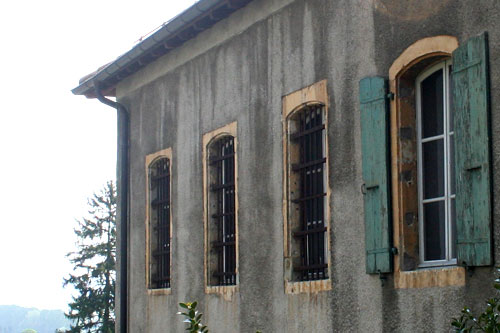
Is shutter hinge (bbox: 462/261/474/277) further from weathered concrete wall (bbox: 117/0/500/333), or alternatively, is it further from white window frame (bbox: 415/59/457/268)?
white window frame (bbox: 415/59/457/268)

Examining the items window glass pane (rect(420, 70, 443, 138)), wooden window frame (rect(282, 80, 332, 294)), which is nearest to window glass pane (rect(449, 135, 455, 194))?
window glass pane (rect(420, 70, 443, 138))

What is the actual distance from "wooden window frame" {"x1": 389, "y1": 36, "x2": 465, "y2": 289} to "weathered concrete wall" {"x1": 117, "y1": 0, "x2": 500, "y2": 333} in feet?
0.43

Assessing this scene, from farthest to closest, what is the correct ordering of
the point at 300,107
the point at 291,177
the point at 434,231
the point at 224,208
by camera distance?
the point at 224,208
the point at 291,177
the point at 300,107
the point at 434,231

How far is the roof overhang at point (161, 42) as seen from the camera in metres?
14.0

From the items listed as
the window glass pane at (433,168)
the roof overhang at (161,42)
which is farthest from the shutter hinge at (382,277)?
the roof overhang at (161,42)

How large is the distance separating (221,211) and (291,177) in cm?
222

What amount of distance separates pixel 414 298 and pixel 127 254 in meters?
8.10

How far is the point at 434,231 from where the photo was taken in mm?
10172

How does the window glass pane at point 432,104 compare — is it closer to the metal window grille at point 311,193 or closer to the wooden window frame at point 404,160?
the wooden window frame at point 404,160

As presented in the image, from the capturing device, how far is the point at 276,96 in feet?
42.2

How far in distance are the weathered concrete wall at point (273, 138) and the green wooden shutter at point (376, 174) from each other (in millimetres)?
198

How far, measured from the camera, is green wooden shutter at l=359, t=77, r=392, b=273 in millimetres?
10445

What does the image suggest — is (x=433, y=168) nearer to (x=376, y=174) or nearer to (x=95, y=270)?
(x=376, y=174)

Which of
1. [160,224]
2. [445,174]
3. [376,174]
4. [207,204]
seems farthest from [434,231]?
[160,224]
